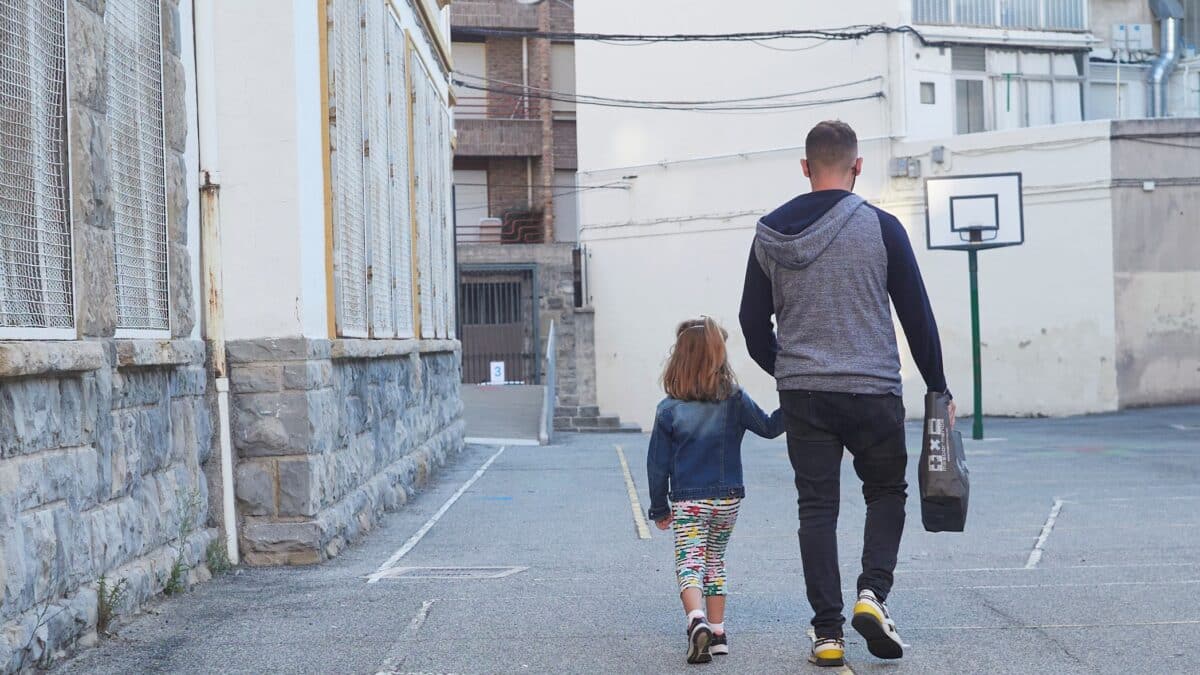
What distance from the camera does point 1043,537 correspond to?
897 centimetres

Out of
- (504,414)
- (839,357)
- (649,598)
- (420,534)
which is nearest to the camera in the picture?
(839,357)

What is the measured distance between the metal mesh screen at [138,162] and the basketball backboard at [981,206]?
15622 millimetres

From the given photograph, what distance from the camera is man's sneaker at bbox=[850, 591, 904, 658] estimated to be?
507 cm

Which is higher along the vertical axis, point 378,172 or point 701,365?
point 378,172

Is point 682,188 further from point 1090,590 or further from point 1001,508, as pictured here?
point 1090,590

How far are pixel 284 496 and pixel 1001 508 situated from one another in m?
5.38

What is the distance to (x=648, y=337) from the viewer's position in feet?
A: 106

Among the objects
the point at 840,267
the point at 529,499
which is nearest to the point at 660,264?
the point at 529,499

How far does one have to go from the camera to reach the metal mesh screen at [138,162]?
6668mm

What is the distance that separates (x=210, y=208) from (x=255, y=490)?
5.15 ft

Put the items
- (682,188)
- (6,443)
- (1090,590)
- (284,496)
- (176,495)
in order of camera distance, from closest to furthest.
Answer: (6,443), (1090,590), (176,495), (284,496), (682,188)

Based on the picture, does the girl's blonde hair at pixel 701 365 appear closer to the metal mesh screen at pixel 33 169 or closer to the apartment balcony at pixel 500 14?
the metal mesh screen at pixel 33 169

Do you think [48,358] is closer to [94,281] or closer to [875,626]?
[94,281]

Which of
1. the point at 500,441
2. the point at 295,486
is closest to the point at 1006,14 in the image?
the point at 500,441
